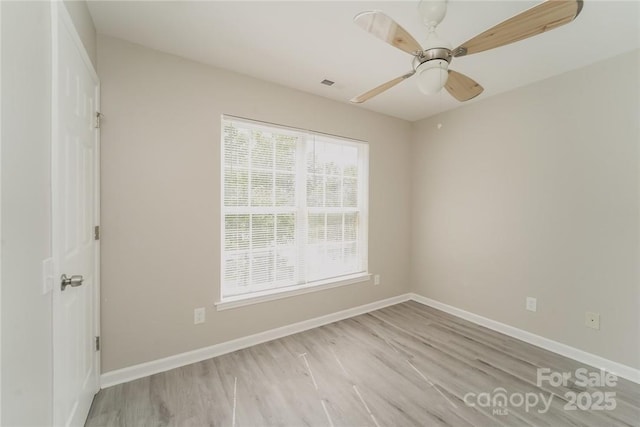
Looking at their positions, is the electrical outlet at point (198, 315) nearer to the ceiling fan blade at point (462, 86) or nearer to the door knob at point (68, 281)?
the door knob at point (68, 281)

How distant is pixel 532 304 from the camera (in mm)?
2621

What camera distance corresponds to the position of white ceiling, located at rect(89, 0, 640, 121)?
5.41 ft

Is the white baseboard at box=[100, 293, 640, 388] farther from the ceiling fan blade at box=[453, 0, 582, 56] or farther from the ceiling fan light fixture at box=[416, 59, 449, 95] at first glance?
the ceiling fan blade at box=[453, 0, 582, 56]

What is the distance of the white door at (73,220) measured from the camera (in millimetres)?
1155

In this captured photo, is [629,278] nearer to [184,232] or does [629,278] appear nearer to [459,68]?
[459,68]

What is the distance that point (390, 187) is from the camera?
361 cm

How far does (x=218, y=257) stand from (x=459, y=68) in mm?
2710

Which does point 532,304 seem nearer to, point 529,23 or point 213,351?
point 529,23

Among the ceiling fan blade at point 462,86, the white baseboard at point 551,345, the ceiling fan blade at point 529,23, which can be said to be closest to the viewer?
the ceiling fan blade at point 529,23

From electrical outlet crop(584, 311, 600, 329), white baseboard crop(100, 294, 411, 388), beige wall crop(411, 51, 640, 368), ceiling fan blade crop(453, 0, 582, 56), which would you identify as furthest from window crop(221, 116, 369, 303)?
electrical outlet crop(584, 311, 600, 329)

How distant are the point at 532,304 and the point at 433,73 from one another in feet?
8.33

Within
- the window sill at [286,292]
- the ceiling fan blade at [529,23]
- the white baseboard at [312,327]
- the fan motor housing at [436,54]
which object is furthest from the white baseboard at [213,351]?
the ceiling fan blade at [529,23]

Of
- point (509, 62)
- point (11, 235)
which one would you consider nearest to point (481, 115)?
point (509, 62)

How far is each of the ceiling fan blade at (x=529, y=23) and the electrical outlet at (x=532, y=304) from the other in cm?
244
